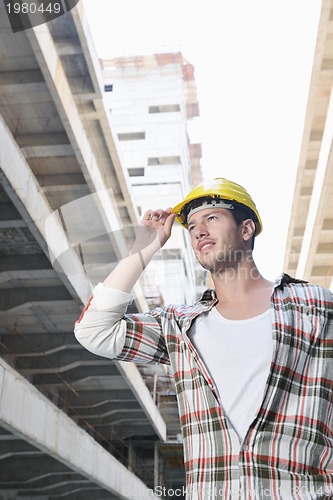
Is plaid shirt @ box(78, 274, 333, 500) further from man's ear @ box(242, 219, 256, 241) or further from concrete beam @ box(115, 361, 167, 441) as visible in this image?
concrete beam @ box(115, 361, 167, 441)

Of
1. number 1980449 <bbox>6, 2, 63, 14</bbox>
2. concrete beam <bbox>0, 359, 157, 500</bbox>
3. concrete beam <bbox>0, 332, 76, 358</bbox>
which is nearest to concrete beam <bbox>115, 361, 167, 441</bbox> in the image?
concrete beam <bbox>0, 332, 76, 358</bbox>

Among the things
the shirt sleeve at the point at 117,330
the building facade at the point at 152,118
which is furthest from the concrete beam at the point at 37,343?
the building facade at the point at 152,118

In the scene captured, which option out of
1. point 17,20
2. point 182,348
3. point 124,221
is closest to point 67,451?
point 17,20

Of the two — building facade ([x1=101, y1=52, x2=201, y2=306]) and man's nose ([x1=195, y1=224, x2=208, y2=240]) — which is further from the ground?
building facade ([x1=101, y1=52, x2=201, y2=306])

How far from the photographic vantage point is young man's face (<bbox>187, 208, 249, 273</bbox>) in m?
2.30

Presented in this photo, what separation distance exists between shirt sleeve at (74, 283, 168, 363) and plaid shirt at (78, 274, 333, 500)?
0.20m

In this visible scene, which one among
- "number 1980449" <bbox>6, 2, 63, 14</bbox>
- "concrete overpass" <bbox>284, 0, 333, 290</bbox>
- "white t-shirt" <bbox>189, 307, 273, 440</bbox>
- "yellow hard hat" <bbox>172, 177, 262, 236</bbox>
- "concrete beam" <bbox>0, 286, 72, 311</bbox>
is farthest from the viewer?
"concrete overpass" <bbox>284, 0, 333, 290</bbox>

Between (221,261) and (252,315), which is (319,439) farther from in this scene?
(221,261)

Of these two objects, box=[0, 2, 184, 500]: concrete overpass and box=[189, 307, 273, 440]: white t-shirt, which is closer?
box=[189, 307, 273, 440]: white t-shirt

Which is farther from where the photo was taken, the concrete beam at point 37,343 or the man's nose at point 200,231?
the concrete beam at point 37,343

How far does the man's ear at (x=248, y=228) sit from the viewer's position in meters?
2.44

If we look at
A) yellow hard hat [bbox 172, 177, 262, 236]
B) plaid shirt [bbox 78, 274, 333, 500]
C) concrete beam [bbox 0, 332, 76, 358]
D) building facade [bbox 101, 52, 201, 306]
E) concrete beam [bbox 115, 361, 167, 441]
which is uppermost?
building facade [bbox 101, 52, 201, 306]

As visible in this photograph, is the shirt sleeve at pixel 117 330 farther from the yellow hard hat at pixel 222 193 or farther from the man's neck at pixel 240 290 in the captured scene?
the yellow hard hat at pixel 222 193

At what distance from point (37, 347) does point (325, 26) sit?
10.4 m
